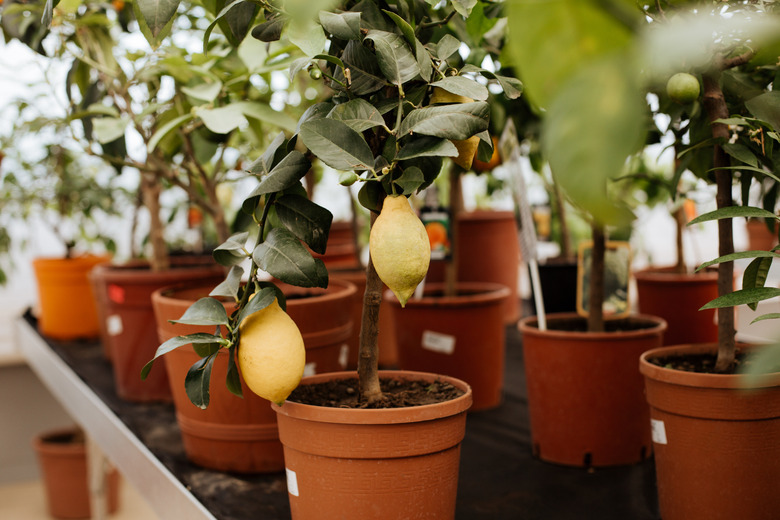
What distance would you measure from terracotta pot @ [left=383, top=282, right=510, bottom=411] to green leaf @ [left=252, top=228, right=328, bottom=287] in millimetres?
778

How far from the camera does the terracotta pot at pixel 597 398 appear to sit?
1091 millimetres

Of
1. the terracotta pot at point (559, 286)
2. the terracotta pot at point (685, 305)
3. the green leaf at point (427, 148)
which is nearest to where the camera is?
the green leaf at point (427, 148)

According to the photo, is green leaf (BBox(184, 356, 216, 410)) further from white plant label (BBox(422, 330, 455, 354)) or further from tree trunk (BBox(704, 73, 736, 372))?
white plant label (BBox(422, 330, 455, 354))

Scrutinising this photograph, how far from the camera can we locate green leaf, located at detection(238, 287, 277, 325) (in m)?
0.70

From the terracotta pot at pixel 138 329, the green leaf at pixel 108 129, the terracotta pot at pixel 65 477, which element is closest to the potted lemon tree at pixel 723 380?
the green leaf at pixel 108 129

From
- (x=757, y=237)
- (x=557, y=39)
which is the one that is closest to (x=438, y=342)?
(x=557, y=39)

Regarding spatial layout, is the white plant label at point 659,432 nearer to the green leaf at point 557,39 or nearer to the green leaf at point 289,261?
the green leaf at point 289,261

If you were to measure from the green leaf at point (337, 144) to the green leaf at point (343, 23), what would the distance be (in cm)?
9

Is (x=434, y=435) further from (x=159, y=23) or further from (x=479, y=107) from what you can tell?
(x=159, y=23)

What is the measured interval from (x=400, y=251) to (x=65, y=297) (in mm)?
1926

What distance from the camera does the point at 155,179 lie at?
5.55 feet

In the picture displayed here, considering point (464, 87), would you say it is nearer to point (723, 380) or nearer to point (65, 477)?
point (723, 380)

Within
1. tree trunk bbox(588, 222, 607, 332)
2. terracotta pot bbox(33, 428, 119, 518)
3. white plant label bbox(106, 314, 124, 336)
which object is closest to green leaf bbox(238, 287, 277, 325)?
tree trunk bbox(588, 222, 607, 332)

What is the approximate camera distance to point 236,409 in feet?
3.58
